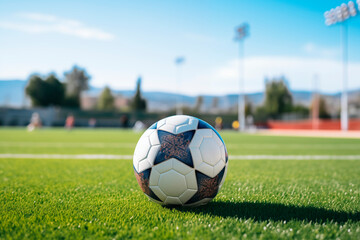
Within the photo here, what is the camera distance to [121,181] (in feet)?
15.0

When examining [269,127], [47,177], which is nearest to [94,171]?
[47,177]

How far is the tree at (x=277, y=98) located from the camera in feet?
292

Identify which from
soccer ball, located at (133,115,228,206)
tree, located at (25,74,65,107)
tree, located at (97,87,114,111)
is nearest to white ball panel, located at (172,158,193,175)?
soccer ball, located at (133,115,228,206)

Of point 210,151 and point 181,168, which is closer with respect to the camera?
point 181,168

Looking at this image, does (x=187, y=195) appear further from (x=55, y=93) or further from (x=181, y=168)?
(x=55, y=93)

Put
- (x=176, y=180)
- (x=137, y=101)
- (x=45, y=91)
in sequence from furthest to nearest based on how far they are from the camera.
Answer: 1. (x=137, y=101)
2. (x=45, y=91)
3. (x=176, y=180)

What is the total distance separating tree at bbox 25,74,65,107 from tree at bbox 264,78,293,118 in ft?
197

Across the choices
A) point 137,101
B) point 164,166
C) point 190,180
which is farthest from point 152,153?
point 137,101

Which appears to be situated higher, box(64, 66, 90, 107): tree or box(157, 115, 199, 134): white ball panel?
box(64, 66, 90, 107): tree

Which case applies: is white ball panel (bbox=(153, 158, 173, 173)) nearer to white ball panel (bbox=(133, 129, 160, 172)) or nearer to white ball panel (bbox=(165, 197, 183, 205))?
white ball panel (bbox=(133, 129, 160, 172))

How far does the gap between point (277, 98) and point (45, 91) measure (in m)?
65.4

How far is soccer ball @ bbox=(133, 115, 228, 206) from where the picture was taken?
2744 millimetres

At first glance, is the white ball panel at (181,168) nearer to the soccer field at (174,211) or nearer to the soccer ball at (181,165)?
the soccer ball at (181,165)

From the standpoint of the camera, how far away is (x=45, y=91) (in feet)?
228
